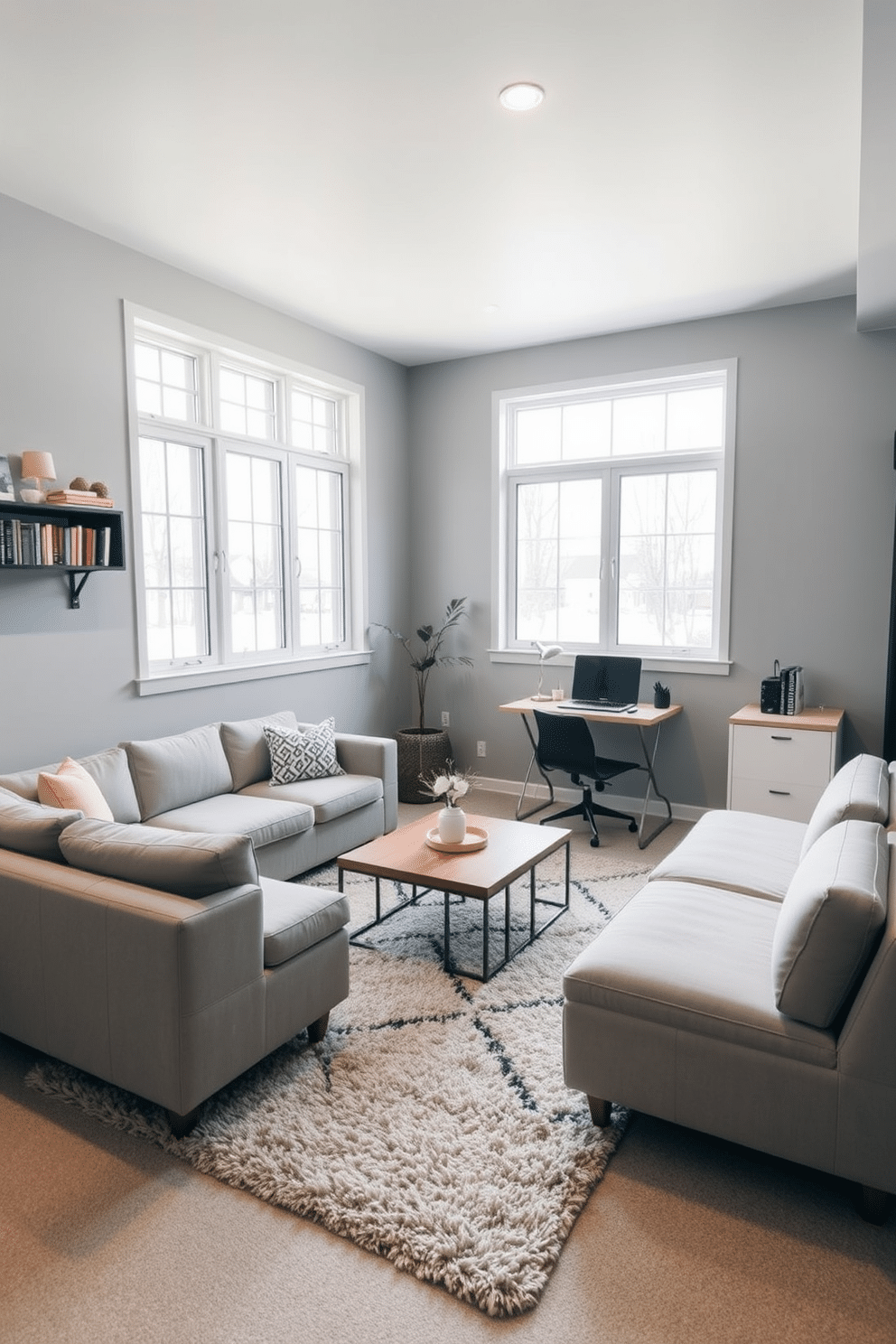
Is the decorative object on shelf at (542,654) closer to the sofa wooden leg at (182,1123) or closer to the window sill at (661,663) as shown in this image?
the window sill at (661,663)

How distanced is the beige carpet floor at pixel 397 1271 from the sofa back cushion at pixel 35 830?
0.77 m

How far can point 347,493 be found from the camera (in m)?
5.53

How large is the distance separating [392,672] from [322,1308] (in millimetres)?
4505

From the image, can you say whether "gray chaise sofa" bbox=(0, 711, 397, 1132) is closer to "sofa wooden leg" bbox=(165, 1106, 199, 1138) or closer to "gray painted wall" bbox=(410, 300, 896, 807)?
"sofa wooden leg" bbox=(165, 1106, 199, 1138)

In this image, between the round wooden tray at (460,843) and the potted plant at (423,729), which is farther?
the potted plant at (423,729)

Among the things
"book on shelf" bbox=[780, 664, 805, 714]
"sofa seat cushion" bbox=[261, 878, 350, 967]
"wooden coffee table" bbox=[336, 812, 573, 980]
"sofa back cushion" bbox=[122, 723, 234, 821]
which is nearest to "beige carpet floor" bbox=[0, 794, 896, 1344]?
"sofa seat cushion" bbox=[261, 878, 350, 967]

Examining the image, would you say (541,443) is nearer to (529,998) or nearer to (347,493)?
(347,493)

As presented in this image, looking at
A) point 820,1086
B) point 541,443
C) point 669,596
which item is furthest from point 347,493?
point 820,1086

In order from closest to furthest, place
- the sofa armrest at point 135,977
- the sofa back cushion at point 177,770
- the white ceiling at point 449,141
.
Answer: the sofa armrest at point 135,977 < the white ceiling at point 449,141 < the sofa back cushion at point 177,770

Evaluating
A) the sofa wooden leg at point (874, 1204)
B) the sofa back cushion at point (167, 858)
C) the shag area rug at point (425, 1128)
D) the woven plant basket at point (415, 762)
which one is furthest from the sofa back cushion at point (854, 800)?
the woven plant basket at point (415, 762)

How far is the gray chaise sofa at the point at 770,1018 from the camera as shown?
1.76 metres

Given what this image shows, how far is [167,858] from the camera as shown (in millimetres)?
2146

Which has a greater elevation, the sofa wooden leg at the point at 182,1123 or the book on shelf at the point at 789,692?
the book on shelf at the point at 789,692

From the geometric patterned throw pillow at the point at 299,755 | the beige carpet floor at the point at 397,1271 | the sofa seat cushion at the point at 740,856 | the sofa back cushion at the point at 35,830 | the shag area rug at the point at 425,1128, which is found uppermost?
the sofa back cushion at the point at 35,830
